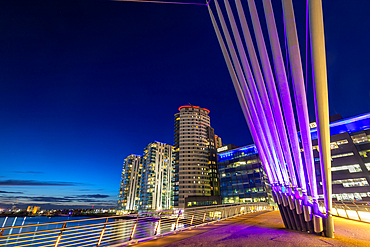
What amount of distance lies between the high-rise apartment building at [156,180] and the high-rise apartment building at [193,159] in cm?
1954

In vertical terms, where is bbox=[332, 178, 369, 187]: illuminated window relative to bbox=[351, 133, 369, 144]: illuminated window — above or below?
below

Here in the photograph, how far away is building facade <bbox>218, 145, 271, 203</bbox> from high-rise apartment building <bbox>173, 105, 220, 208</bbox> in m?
12.2

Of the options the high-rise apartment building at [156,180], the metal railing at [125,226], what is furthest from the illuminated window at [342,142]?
the high-rise apartment building at [156,180]

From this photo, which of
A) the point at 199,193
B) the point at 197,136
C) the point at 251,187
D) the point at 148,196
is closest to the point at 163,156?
the point at 148,196

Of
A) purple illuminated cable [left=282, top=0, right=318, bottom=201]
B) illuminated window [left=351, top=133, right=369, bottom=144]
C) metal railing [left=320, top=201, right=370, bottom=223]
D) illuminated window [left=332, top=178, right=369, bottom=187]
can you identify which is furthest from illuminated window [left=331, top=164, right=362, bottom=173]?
purple illuminated cable [left=282, top=0, right=318, bottom=201]

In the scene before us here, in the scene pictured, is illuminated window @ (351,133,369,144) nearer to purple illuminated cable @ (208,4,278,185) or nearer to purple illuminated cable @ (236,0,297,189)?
purple illuminated cable @ (208,4,278,185)

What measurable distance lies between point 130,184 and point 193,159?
228 ft

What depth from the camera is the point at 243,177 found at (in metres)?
74.4

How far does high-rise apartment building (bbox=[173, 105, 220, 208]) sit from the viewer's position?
88.9 meters

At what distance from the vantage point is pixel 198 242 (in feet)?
29.3

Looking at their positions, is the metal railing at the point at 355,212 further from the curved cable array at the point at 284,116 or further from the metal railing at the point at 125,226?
the metal railing at the point at 125,226

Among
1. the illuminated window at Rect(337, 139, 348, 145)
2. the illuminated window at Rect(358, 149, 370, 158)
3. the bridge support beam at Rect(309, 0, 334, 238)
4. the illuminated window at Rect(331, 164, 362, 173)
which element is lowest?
the bridge support beam at Rect(309, 0, 334, 238)

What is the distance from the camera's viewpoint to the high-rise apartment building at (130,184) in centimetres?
13188

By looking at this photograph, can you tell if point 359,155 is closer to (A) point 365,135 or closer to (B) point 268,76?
(A) point 365,135
